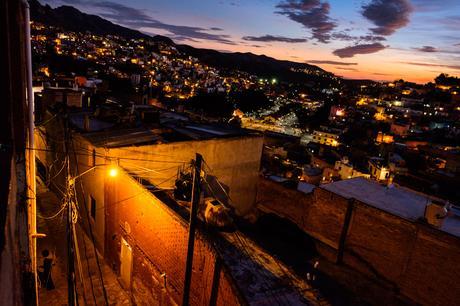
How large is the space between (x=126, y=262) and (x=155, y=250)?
7.70 feet

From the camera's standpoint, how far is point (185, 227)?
830cm

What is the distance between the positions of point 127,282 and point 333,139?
180 ft

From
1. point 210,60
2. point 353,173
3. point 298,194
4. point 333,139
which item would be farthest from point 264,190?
point 210,60

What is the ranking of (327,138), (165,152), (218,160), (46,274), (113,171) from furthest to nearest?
(327,138), (218,160), (165,152), (113,171), (46,274)

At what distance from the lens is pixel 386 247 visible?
483 inches

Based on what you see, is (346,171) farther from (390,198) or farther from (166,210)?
(166,210)

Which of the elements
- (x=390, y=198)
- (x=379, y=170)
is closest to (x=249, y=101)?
(x=379, y=170)

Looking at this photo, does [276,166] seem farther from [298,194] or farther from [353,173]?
[298,194]

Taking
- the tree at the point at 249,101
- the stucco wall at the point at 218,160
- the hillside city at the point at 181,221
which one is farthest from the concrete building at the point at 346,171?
the tree at the point at 249,101

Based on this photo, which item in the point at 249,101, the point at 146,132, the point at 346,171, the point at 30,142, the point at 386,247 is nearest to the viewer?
the point at 30,142

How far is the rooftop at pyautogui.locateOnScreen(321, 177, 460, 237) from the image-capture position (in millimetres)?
12475

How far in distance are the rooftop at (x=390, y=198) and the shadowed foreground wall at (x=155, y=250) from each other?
315 inches

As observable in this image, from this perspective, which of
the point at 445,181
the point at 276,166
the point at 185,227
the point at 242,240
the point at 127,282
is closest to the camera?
the point at 185,227

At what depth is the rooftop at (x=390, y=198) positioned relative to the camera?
12.5 m
